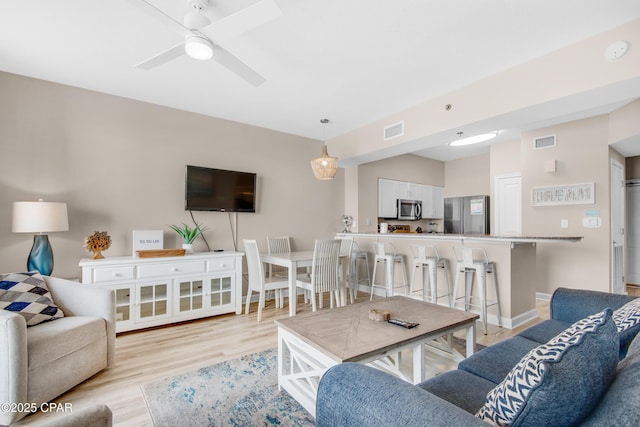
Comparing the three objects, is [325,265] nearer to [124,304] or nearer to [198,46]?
[124,304]

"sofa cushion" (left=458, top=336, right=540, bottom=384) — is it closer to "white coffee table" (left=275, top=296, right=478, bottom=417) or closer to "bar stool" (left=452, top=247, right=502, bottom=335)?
"white coffee table" (left=275, top=296, right=478, bottom=417)

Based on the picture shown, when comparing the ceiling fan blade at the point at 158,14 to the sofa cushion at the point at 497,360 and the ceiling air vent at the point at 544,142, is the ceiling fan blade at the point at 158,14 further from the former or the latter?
the ceiling air vent at the point at 544,142

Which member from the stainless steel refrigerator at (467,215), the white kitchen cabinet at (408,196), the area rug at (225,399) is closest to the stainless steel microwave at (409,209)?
the white kitchen cabinet at (408,196)

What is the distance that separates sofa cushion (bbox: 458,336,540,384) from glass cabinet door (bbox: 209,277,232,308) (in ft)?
9.61

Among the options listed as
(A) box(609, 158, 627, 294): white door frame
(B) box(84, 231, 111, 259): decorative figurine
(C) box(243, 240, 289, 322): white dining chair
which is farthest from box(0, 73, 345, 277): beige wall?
(A) box(609, 158, 627, 294): white door frame

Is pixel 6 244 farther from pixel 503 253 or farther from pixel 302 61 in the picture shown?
pixel 503 253

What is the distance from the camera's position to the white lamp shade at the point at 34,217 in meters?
2.69

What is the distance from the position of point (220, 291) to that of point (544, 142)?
5.29 meters

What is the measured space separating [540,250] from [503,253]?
6.23 feet

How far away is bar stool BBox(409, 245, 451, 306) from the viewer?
3.76 meters

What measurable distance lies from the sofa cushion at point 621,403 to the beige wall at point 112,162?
158 inches

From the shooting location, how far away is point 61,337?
6.45 ft

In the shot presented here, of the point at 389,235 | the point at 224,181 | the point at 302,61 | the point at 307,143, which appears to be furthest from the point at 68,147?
the point at 389,235

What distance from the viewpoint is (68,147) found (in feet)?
10.7
